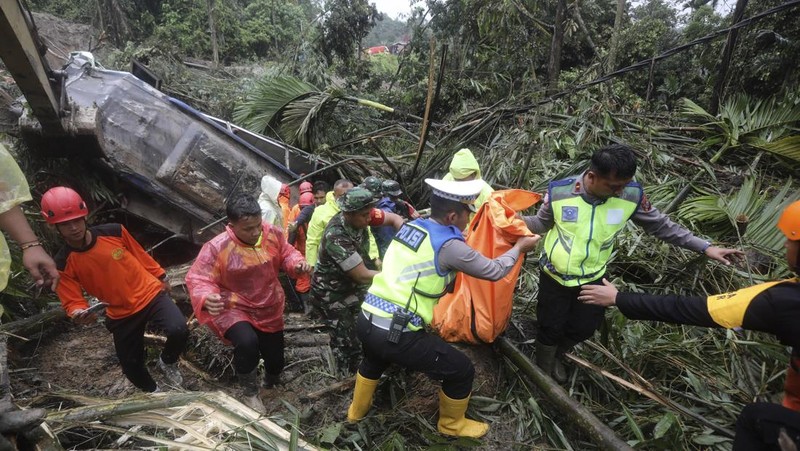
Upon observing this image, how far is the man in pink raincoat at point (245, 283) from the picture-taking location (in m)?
2.72

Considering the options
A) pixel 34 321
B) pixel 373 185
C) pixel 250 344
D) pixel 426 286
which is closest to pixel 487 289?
pixel 426 286

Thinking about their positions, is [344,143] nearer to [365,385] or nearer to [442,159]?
[442,159]

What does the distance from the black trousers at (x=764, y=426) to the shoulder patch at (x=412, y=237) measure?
4.88ft

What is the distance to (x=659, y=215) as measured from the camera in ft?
8.61

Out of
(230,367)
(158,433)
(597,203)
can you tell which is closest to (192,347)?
(230,367)

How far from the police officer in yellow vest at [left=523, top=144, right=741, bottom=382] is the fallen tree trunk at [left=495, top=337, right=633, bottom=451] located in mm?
212

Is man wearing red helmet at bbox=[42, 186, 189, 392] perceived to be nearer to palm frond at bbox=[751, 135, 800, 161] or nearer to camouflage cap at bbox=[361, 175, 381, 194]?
camouflage cap at bbox=[361, 175, 381, 194]

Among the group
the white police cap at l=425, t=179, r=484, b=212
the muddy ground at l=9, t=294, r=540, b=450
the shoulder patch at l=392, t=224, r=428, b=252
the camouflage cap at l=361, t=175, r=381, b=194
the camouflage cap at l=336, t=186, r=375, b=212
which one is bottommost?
the muddy ground at l=9, t=294, r=540, b=450

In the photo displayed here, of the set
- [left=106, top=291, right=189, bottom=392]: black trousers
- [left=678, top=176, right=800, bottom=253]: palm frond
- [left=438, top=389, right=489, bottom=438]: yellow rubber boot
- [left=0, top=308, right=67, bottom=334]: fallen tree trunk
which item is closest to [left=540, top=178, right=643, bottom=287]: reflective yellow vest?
[left=438, top=389, right=489, bottom=438]: yellow rubber boot

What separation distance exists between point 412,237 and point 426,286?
0.26 metres

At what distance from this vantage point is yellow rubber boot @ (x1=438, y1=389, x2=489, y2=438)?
7.90 ft

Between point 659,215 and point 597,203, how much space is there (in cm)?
44

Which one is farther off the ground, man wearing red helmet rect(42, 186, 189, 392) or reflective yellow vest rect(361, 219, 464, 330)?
reflective yellow vest rect(361, 219, 464, 330)

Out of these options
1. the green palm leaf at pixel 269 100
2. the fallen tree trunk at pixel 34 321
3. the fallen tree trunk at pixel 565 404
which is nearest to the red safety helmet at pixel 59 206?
the fallen tree trunk at pixel 34 321
